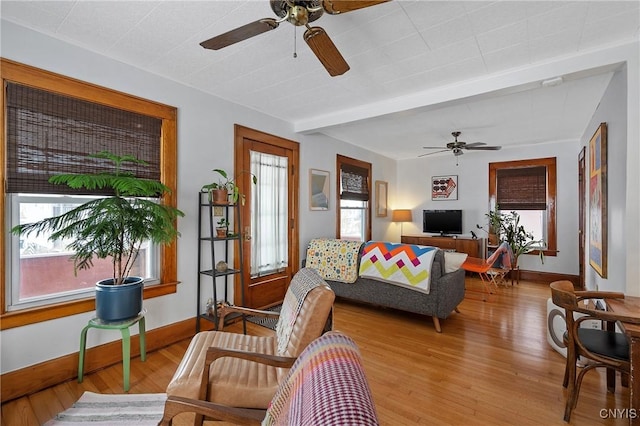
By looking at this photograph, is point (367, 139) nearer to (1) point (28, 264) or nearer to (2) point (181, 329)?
(2) point (181, 329)

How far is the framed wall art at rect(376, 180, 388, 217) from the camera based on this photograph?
6410 millimetres

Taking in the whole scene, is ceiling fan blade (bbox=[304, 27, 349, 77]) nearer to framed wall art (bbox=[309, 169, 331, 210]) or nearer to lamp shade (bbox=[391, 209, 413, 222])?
framed wall art (bbox=[309, 169, 331, 210])

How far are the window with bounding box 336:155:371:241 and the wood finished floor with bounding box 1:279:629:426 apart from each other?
228 cm

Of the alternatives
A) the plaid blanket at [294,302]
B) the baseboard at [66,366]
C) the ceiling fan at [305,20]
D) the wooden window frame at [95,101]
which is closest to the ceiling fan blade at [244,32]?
the ceiling fan at [305,20]

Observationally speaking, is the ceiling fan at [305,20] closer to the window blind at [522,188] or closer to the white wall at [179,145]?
the white wall at [179,145]

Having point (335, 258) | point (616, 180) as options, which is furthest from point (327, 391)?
point (335, 258)

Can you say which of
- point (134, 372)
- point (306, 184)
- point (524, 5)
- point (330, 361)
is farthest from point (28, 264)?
point (524, 5)

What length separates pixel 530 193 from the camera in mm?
5648

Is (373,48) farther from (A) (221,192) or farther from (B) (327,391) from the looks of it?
(B) (327,391)

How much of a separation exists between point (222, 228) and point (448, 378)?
2413mm

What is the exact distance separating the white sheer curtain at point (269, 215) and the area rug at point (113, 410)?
187cm

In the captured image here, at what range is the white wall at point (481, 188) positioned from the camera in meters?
5.25

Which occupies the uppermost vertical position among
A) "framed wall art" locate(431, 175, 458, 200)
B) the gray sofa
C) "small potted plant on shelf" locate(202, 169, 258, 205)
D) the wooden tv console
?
"framed wall art" locate(431, 175, 458, 200)

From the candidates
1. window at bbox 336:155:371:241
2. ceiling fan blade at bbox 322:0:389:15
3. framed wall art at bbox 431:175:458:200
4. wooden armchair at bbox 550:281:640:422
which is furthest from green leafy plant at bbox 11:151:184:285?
framed wall art at bbox 431:175:458:200
